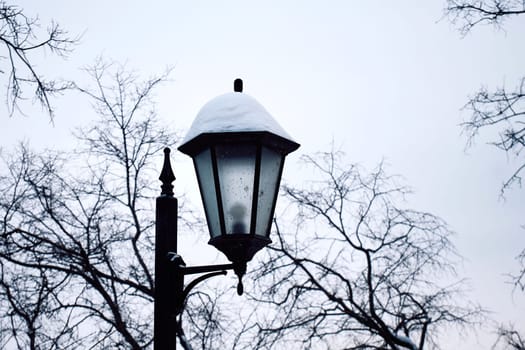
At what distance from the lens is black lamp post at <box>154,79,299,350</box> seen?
8.79 ft

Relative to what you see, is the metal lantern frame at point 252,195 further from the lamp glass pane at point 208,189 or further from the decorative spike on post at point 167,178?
the decorative spike on post at point 167,178

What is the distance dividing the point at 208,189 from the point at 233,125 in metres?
0.29

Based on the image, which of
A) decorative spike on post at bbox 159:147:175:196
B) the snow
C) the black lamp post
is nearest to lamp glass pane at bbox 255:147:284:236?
the black lamp post

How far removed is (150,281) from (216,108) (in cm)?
793

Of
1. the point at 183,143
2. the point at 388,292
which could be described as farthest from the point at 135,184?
the point at 183,143

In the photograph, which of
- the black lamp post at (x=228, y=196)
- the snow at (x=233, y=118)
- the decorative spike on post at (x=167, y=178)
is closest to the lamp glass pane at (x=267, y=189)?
the black lamp post at (x=228, y=196)

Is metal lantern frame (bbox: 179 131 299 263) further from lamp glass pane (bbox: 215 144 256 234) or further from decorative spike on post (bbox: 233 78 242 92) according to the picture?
decorative spike on post (bbox: 233 78 242 92)

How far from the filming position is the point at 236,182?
8.93ft

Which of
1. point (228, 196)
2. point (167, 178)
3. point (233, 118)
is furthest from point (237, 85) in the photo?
point (228, 196)

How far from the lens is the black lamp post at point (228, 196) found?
268cm

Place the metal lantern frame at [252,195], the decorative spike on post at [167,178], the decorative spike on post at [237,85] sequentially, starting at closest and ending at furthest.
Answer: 1. the metal lantern frame at [252,195]
2. the decorative spike on post at [167,178]
3. the decorative spike on post at [237,85]

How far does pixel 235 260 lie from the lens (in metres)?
2.67

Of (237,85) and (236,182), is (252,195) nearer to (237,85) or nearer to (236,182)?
(236,182)

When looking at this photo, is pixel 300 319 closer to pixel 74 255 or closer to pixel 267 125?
pixel 74 255
